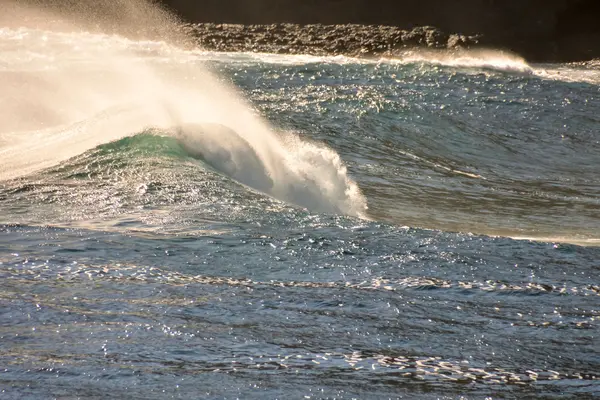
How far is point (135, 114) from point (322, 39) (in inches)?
836

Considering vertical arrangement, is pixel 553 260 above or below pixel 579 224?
above

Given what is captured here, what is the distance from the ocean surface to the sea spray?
0.19ft

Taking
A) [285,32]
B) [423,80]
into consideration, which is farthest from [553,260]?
[285,32]

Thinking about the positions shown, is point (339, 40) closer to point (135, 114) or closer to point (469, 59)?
point (469, 59)

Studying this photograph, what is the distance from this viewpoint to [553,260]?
6.55 metres

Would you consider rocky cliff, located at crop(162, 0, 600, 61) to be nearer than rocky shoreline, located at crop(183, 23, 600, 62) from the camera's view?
No

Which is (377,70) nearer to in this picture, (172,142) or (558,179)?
(558,179)

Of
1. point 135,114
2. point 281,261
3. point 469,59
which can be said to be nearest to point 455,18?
point 469,59

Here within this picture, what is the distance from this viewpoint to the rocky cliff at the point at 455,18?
98.2 ft

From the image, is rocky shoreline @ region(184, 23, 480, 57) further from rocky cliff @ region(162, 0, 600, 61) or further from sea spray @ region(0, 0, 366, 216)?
sea spray @ region(0, 0, 366, 216)

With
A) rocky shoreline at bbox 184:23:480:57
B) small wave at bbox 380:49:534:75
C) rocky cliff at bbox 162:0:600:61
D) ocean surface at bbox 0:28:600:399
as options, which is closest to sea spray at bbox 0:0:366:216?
ocean surface at bbox 0:28:600:399

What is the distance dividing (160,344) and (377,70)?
1745 centimetres

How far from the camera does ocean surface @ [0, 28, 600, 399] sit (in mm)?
4320

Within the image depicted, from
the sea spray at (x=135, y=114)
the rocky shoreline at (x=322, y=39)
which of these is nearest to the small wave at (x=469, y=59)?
the rocky shoreline at (x=322, y=39)
